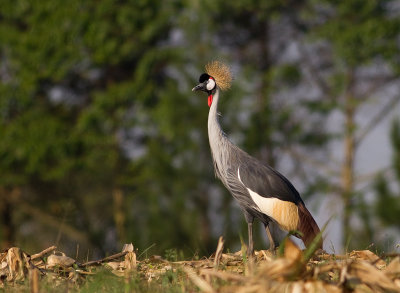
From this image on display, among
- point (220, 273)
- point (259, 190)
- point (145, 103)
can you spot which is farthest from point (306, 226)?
point (145, 103)

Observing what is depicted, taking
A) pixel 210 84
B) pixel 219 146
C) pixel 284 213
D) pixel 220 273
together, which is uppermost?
pixel 210 84

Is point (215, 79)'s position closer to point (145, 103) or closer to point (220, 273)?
point (220, 273)

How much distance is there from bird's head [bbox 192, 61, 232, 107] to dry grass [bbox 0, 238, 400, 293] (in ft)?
8.27

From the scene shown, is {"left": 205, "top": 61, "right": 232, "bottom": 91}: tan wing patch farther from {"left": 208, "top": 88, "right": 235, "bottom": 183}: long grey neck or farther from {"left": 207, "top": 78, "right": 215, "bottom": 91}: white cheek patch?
{"left": 208, "top": 88, "right": 235, "bottom": 183}: long grey neck

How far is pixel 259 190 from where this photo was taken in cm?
868

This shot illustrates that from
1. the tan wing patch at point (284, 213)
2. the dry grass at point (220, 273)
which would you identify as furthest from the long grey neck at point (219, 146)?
the dry grass at point (220, 273)

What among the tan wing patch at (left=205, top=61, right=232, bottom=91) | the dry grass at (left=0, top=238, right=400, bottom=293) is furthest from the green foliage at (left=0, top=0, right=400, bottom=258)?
the dry grass at (left=0, top=238, right=400, bottom=293)

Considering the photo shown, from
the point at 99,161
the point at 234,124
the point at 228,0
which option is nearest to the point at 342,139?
the point at 234,124

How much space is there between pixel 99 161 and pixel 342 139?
7.59m

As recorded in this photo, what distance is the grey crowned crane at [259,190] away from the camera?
865 cm

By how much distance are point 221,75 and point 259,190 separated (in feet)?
5.80

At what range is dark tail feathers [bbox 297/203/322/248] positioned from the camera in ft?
28.2

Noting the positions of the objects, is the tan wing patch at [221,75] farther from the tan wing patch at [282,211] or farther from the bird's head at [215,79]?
the tan wing patch at [282,211]

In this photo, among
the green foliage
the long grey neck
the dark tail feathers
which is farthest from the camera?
the green foliage
